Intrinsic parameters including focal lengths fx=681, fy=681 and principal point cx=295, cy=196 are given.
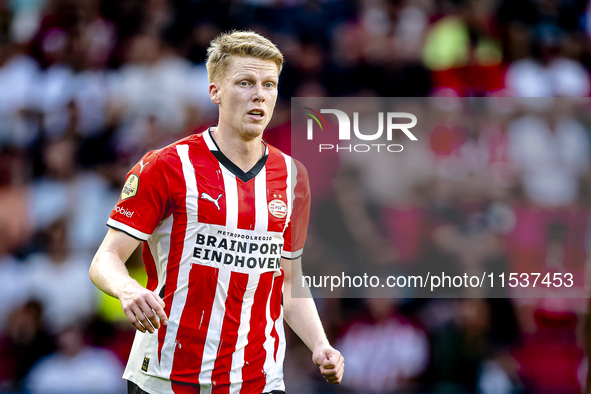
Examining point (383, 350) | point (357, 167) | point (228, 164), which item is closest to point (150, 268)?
point (228, 164)

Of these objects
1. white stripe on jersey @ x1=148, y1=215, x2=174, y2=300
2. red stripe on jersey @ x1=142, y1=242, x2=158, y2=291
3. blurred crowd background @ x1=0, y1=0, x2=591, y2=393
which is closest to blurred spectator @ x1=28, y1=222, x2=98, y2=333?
blurred crowd background @ x1=0, y1=0, x2=591, y2=393

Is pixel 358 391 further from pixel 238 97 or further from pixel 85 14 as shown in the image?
pixel 85 14

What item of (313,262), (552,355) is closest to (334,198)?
(313,262)

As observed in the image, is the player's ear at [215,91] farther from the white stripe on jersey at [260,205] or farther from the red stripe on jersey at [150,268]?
the red stripe on jersey at [150,268]

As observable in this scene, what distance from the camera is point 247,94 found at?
3479mm

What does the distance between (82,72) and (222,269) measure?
607cm

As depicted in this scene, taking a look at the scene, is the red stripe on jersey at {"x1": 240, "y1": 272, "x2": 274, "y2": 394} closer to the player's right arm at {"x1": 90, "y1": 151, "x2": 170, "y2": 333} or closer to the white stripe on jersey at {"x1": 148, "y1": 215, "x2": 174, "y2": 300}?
the white stripe on jersey at {"x1": 148, "y1": 215, "x2": 174, "y2": 300}

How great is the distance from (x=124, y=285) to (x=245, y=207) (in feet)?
2.53

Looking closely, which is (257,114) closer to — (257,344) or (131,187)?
(131,187)

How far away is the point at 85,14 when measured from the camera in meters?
9.27

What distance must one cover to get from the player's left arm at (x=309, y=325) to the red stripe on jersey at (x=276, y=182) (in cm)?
25

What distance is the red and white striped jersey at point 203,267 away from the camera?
130 inches

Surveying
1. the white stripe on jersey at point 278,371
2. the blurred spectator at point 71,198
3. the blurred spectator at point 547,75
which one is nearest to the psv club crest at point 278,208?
the white stripe on jersey at point 278,371

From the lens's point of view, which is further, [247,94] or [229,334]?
[247,94]
